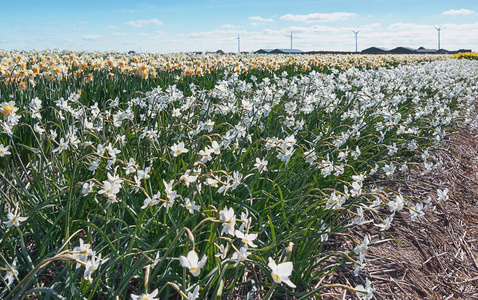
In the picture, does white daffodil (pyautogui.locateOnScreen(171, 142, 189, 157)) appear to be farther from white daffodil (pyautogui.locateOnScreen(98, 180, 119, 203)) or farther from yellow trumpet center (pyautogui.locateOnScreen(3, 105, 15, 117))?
yellow trumpet center (pyautogui.locateOnScreen(3, 105, 15, 117))

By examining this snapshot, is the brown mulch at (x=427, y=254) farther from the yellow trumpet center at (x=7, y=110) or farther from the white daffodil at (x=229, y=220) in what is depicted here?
the yellow trumpet center at (x=7, y=110)

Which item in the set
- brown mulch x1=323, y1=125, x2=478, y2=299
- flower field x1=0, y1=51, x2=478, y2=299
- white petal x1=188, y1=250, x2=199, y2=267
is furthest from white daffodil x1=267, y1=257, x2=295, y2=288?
brown mulch x1=323, y1=125, x2=478, y2=299

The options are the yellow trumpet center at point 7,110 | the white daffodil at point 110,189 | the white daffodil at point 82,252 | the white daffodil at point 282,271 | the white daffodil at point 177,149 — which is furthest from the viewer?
the yellow trumpet center at point 7,110

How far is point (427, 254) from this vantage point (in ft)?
8.84

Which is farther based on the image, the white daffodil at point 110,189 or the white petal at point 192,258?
the white daffodil at point 110,189

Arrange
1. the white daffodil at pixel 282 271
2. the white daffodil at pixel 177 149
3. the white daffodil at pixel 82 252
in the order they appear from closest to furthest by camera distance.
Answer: the white daffodil at pixel 282 271
the white daffodil at pixel 82 252
the white daffodil at pixel 177 149

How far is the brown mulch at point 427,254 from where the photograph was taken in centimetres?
227

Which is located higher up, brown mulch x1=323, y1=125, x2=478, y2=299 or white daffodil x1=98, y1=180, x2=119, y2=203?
white daffodil x1=98, y1=180, x2=119, y2=203

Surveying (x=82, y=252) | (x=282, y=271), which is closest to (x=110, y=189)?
(x=82, y=252)

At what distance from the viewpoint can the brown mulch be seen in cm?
227

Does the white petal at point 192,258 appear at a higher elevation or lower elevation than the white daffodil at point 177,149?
lower

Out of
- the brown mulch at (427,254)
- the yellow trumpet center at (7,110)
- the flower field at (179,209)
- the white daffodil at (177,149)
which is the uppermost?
the yellow trumpet center at (7,110)

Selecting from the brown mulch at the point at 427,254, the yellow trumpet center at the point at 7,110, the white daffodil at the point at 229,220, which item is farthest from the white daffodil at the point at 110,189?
the brown mulch at the point at 427,254

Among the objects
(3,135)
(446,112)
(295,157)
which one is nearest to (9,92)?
(3,135)
